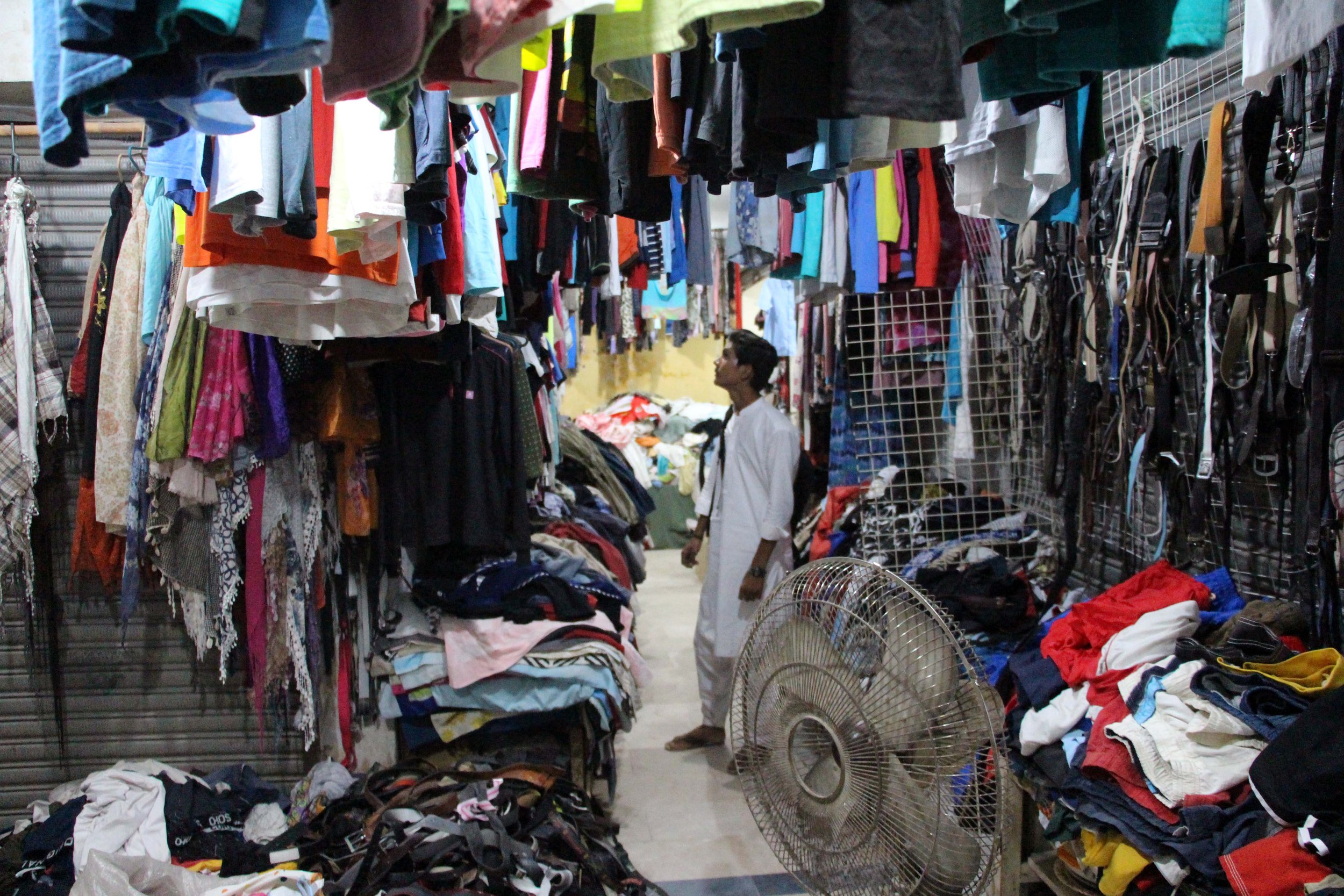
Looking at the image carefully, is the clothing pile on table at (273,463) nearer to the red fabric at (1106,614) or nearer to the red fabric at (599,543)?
the red fabric at (599,543)

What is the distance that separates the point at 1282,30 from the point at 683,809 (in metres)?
2.85

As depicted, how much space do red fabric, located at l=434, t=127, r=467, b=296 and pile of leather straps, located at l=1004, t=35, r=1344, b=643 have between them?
5.65 feet

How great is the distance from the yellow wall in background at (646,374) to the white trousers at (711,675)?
6492 millimetres

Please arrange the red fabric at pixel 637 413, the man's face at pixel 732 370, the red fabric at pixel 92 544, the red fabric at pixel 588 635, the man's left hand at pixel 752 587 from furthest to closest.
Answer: the red fabric at pixel 637 413 < the man's face at pixel 732 370 < the man's left hand at pixel 752 587 < the red fabric at pixel 588 635 < the red fabric at pixel 92 544

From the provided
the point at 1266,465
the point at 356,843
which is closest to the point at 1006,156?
the point at 1266,465

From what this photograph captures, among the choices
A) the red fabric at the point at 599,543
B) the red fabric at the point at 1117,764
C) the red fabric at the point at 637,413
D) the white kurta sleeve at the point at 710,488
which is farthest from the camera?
the red fabric at the point at 637,413

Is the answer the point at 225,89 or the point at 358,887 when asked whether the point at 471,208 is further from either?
the point at 358,887

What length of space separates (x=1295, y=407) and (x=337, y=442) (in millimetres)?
2564

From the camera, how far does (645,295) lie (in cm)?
736

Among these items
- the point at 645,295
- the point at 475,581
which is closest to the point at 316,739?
Answer: the point at 475,581

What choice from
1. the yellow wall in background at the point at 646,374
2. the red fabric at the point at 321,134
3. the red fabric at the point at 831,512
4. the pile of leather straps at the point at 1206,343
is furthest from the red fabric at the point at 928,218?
the yellow wall in background at the point at 646,374

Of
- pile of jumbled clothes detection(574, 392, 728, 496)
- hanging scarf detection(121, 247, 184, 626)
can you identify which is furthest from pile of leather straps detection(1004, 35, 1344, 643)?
pile of jumbled clothes detection(574, 392, 728, 496)

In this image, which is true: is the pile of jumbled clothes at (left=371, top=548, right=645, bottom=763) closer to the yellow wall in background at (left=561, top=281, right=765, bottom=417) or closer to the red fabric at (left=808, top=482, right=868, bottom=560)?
the red fabric at (left=808, top=482, right=868, bottom=560)

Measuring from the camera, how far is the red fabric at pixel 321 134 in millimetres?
1816
